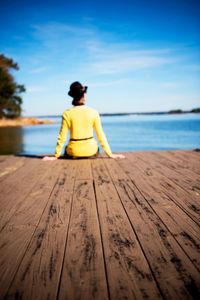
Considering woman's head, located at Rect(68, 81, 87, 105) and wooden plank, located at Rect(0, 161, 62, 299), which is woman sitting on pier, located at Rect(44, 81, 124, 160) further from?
wooden plank, located at Rect(0, 161, 62, 299)

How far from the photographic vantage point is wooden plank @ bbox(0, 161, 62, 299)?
42.8 inches

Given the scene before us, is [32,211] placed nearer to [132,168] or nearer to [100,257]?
[100,257]

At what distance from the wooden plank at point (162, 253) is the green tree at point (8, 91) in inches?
1361

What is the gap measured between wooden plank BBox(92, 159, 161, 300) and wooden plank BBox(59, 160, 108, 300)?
4cm

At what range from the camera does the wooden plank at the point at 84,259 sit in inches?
37.6

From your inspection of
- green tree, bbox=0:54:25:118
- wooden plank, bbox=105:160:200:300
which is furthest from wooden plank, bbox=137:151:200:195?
green tree, bbox=0:54:25:118

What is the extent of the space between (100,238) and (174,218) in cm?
63

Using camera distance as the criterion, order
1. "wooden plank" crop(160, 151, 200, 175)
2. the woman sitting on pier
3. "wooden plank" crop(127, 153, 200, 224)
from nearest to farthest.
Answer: "wooden plank" crop(127, 153, 200, 224) → "wooden plank" crop(160, 151, 200, 175) → the woman sitting on pier

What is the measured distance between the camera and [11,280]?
102 cm

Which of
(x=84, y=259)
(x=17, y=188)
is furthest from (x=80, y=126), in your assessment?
(x=84, y=259)

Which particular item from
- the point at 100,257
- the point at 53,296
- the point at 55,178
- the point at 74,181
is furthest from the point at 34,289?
the point at 55,178

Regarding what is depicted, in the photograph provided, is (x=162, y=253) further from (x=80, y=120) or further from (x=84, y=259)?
(x=80, y=120)

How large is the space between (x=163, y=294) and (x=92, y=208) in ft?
3.20

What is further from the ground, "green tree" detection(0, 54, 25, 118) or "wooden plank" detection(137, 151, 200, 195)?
"green tree" detection(0, 54, 25, 118)
